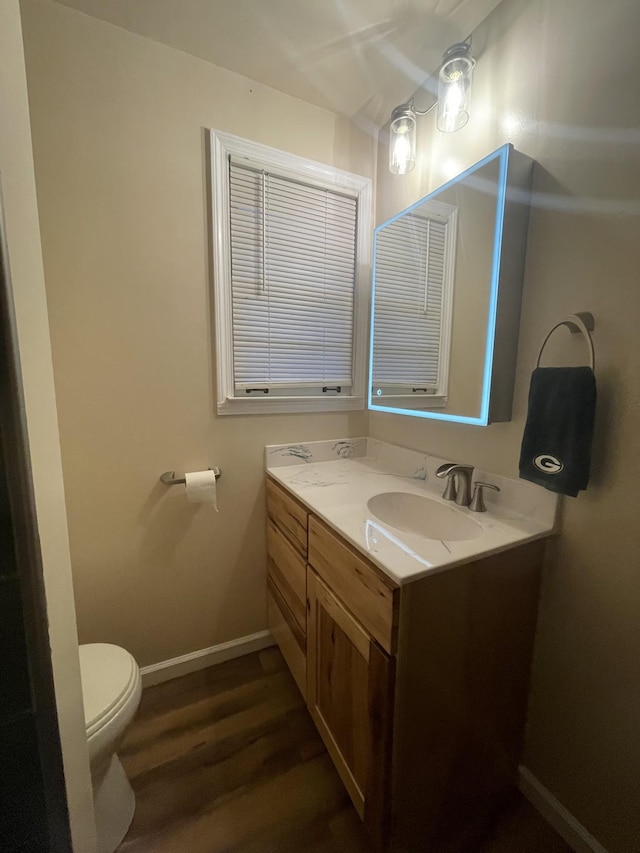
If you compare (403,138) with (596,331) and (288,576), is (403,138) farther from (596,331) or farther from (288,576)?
(288,576)

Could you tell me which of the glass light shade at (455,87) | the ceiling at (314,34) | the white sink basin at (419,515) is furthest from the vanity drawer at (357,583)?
the ceiling at (314,34)

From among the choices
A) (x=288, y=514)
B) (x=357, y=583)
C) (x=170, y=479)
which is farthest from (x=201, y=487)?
(x=357, y=583)

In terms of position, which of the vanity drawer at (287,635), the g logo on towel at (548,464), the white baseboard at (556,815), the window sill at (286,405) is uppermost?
the window sill at (286,405)

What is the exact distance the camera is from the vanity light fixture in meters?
1.09

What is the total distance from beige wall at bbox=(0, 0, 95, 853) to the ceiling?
1.00 metres

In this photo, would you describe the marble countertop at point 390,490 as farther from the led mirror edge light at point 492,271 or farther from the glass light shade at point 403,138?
the glass light shade at point 403,138

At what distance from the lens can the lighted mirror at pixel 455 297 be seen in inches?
41.3

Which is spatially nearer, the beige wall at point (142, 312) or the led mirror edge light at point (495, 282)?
the led mirror edge light at point (495, 282)

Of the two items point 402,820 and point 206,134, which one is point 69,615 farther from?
point 206,134

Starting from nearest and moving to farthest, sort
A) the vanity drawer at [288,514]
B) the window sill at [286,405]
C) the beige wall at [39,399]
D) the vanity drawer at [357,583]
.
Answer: the beige wall at [39,399], the vanity drawer at [357,583], the vanity drawer at [288,514], the window sill at [286,405]

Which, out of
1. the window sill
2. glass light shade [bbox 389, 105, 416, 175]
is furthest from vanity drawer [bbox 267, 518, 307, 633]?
glass light shade [bbox 389, 105, 416, 175]

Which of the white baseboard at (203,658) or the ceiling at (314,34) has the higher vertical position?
the ceiling at (314,34)

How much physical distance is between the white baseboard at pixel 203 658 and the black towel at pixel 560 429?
151cm

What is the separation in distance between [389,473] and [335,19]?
1.69 metres
